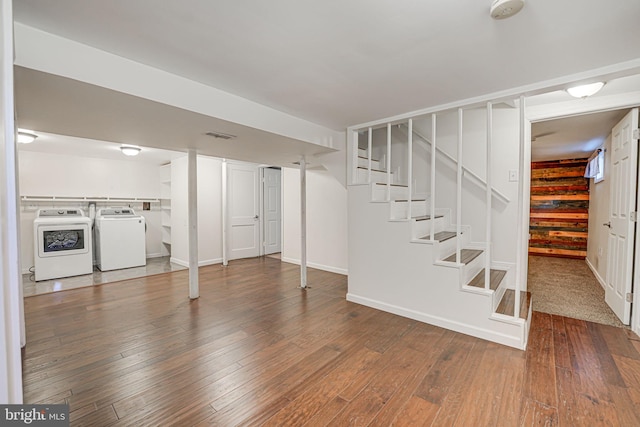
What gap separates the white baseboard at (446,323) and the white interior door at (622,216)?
1377mm

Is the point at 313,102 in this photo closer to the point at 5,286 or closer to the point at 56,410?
the point at 5,286

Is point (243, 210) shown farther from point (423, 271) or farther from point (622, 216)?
point (622, 216)

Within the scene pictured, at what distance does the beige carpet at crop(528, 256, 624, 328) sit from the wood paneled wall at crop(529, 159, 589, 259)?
0.56 metres

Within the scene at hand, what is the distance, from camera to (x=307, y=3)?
1326 mm

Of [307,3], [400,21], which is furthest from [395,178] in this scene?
[307,3]

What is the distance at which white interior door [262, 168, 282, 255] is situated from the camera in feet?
20.7

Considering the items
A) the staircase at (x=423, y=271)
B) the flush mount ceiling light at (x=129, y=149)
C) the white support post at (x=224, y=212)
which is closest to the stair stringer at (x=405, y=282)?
the staircase at (x=423, y=271)

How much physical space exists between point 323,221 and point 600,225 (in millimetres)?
4176

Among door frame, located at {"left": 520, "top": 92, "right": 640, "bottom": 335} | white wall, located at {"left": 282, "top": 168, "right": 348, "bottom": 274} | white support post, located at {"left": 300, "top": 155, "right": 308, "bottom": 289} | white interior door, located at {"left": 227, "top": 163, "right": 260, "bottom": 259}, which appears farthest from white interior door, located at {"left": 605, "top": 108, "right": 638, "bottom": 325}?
white interior door, located at {"left": 227, "top": 163, "right": 260, "bottom": 259}

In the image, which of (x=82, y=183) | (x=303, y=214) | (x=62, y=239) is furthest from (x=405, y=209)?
(x=82, y=183)

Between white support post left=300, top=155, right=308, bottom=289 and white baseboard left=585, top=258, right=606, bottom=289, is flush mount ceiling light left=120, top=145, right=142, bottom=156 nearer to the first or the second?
white support post left=300, top=155, right=308, bottom=289

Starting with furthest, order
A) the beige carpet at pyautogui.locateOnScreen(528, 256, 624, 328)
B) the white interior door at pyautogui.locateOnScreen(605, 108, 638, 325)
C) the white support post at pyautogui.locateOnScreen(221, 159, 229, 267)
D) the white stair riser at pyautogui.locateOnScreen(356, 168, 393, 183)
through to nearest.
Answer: the white support post at pyautogui.locateOnScreen(221, 159, 229, 267) < the white stair riser at pyautogui.locateOnScreen(356, 168, 393, 183) < the beige carpet at pyautogui.locateOnScreen(528, 256, 624, 328) < the white interior door at pyautogui.locateOnScreen(605, 108, 638, 325)

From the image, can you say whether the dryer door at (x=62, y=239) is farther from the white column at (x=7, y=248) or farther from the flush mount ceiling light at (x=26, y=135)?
the white column at (x=7, y=248)

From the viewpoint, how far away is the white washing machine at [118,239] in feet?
15.8
